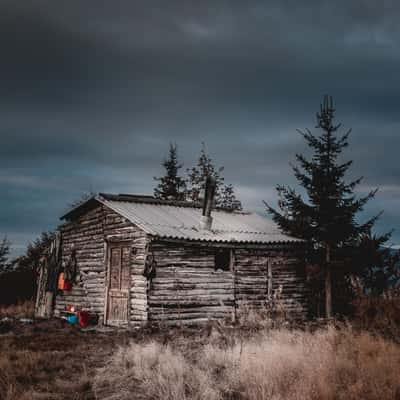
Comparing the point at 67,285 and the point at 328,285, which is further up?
the point at 328,285

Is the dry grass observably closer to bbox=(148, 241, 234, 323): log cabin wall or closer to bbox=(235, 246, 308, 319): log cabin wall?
bbox=(148, 241, 234, 323): log cabin wall

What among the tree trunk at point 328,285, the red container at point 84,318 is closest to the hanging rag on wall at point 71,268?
the red container at point 84,318

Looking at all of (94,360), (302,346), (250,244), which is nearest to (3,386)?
(94,360)

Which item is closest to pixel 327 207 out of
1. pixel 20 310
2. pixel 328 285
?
pixel 328 285

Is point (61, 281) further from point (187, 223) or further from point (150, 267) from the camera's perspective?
point (150, 267)

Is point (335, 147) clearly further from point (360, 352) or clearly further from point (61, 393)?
point (61, 393)

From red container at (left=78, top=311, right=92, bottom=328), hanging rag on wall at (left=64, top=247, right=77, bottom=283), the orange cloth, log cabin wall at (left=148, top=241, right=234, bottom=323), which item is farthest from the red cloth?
log cabin wall at (left=148, top=241, right=234, bottom=323)

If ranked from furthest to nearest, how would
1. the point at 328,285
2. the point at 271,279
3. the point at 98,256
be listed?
the point at 98,256
the point at 271,279
the point at 328,285

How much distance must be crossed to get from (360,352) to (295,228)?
9502mm

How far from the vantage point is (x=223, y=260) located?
15641 mm

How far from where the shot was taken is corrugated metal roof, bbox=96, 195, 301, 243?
14.6m

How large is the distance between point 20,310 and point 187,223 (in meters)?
9.04

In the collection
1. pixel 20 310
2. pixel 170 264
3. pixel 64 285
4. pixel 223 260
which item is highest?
pixel 223 260

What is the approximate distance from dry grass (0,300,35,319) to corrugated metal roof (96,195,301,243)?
20.5ft
